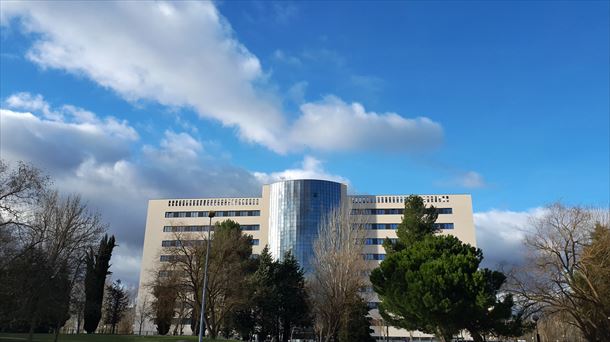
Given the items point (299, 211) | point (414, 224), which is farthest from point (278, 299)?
point (299, 211)

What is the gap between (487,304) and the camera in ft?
98.0

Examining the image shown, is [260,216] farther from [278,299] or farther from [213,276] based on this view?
[213,276]

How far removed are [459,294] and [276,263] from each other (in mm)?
24557

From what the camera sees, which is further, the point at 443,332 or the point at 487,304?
the point at 443,332

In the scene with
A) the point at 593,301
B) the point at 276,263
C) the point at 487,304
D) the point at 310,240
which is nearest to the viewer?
the point at 487,304

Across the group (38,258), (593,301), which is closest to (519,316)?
(593,301)

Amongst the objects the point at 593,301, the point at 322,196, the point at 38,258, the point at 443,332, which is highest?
the point at 322,196

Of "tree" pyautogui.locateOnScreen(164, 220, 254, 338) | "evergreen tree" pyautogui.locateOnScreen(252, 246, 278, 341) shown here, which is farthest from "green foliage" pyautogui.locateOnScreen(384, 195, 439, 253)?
"tree" pyautogui.locateOnScreen(164, 220, 254, 338)

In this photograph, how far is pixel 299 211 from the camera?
8638 centimetres

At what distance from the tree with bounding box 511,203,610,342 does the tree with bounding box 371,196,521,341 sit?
5140 mm

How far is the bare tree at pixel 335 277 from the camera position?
4619 cm

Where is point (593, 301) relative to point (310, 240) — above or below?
below

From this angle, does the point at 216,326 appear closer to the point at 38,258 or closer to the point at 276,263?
the point at 276,263

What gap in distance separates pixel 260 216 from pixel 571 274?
60271 millimetres
